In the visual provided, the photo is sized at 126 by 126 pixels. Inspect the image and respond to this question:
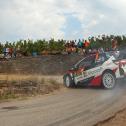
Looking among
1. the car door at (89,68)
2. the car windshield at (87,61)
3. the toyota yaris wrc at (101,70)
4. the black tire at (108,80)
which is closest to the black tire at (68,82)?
the toyota yaris wrc at (101,70)

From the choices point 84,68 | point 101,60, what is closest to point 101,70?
A: point 101,60

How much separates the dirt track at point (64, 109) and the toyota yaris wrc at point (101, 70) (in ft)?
3.75

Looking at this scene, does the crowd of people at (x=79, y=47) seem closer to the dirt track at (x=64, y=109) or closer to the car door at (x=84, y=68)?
the car door at (x=84, y=68)

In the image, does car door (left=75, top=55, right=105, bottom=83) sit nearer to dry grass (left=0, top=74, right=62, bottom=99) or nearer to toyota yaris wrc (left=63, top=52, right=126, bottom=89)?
toyota yaris wrc (left=63, top=52, right=126, bottom=89)

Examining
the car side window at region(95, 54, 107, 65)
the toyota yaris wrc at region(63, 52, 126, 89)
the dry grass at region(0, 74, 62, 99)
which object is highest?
the car side window at region(95, 54, 107, 65)

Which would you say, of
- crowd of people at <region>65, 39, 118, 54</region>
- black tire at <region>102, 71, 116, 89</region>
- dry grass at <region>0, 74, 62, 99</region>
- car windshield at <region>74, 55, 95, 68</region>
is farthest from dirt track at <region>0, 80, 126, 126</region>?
crowd of people at <region>65, 39, 118, 54</region>

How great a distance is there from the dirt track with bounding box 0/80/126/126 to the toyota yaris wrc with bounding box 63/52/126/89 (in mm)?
1143

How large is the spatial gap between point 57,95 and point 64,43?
69.4 feet

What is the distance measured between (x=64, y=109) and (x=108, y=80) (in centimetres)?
596

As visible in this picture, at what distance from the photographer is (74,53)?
33281 millimetres

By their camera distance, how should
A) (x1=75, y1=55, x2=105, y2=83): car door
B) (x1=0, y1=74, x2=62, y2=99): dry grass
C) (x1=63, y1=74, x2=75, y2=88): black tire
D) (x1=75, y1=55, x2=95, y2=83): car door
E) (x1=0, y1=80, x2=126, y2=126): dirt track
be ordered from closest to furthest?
(x1=0, y1=80, x2=126, y2=126): dirt track → (x1=0, y1=74, x2=62, y2=99): dry grass → (x1=75, y1=55, x2=105, y2=83): car door → (x1=75, y1=55, x2=95, y2=83): car door → (x1=63, y1=74, x2=75, y2=88): black tire

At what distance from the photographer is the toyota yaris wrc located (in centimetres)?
1880

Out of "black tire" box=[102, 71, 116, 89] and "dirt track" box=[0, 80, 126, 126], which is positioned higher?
"black tire" box=[102, 71, 116, 89]

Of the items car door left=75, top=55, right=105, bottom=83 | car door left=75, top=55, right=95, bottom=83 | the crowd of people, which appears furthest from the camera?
the crowd of people
